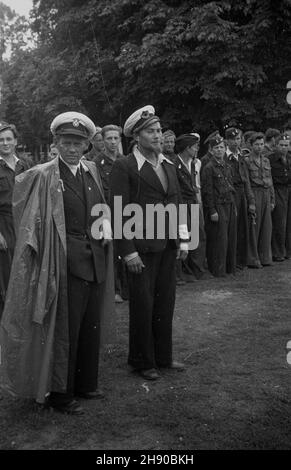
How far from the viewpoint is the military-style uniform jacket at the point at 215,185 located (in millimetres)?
8703

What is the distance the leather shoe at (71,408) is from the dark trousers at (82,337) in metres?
0.04

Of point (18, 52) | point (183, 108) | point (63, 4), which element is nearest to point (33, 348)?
point (183, 108)

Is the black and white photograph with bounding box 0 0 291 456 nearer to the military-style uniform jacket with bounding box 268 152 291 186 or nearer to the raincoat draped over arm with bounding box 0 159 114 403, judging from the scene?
the raincoat draped over arm with bounding box 0 159 114 403

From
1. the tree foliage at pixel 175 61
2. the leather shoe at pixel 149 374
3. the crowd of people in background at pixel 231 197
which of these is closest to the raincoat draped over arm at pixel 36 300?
the leather shoe at pixel 149 374

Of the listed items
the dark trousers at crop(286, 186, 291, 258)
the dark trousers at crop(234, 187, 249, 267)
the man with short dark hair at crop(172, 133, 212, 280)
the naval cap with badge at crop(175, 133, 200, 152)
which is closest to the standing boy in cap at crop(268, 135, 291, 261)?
the dark trousers at crop(286, 186, 291, 258)

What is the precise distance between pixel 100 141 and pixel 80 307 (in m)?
4.42

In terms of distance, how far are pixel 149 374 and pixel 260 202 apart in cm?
552

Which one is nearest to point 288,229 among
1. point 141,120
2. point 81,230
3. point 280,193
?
point 280,193

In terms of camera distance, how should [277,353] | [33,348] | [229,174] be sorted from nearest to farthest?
[33,348] < [277,353] < [229,174]

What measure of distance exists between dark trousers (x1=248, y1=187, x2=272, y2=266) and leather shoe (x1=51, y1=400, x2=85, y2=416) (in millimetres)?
5923

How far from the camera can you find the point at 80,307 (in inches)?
166

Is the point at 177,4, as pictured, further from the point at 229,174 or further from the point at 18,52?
the point at 18,52

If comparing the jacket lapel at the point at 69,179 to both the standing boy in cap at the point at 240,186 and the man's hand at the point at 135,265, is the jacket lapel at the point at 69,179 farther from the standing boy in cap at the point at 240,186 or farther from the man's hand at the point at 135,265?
the standing boy in cap at the point at 240,186
